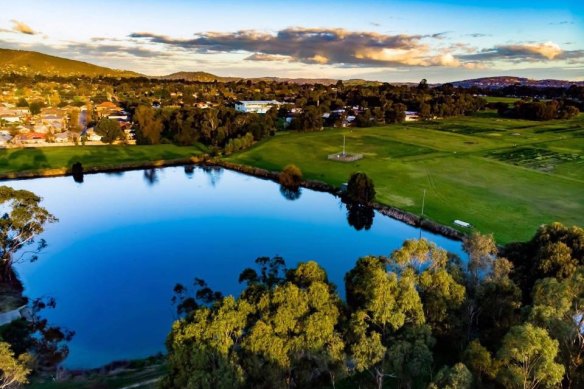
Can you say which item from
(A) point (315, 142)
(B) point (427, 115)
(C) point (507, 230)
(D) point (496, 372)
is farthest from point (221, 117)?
(D) point (496, 372)

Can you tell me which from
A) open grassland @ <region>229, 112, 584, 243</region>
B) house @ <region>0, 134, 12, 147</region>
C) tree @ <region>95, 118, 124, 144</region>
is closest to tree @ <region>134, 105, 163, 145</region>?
tree @ <region>95, 118, 124, 144</region>

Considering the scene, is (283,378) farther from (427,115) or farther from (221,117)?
(427,115)

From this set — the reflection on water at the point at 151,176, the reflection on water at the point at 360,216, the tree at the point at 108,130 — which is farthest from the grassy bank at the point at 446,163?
the tree at the point at 108,130

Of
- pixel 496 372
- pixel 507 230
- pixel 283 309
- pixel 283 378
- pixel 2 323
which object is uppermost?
pixel 283 309

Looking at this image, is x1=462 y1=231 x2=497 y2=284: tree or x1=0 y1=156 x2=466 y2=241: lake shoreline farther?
x1=0 y1=156 x2=466 y2=241: lake shoreline

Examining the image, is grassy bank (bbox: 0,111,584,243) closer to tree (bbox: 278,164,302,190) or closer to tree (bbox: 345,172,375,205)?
tree (bbox: 345,172,375,205)

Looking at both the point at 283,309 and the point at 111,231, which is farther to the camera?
the point at 111,231

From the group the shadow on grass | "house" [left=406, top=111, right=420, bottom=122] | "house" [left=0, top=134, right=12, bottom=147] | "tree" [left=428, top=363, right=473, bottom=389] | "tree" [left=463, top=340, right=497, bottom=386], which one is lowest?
the shadow on grass
